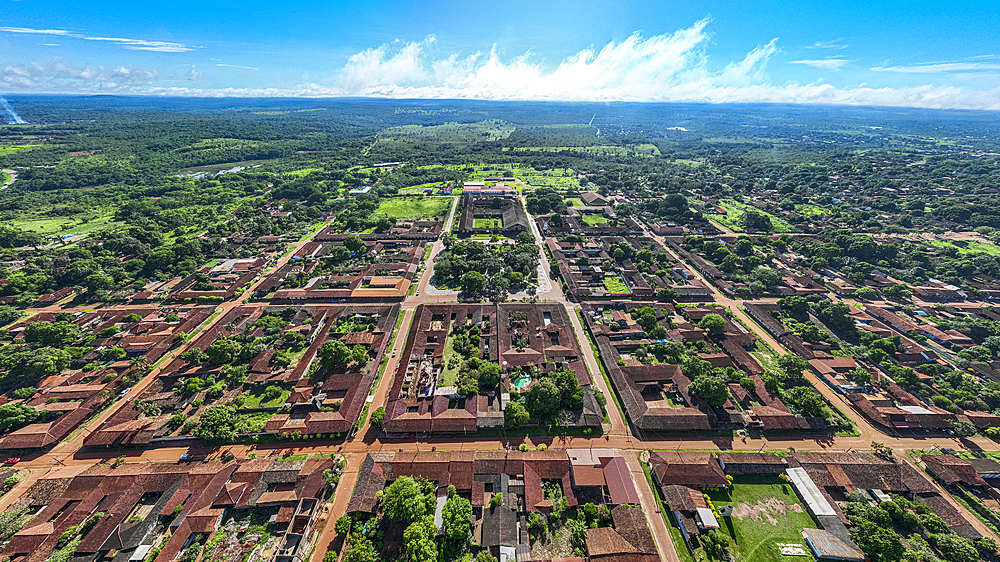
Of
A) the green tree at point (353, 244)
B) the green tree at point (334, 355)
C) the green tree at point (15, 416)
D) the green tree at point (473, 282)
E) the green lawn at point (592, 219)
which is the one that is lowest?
the green tree at point (15, 416)

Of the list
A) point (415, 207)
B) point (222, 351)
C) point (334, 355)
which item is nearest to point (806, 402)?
point (334, 355)

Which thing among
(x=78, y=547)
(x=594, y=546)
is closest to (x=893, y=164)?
(x=594, y=546)

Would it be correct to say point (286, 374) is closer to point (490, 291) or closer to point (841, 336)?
point (490, 291)

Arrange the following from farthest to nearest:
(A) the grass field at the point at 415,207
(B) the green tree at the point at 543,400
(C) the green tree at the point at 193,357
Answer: (A) the grass field at the point at 415,207 → (C) the green tree at the point at 193,357 → (B) the green tree at the point at 543,400

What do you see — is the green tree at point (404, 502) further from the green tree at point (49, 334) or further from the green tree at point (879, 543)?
the green tree at point (49, 334)

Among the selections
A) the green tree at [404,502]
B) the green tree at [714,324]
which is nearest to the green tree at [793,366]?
the green tree at [714,324]

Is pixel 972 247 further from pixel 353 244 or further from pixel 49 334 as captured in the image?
pixel 49 334

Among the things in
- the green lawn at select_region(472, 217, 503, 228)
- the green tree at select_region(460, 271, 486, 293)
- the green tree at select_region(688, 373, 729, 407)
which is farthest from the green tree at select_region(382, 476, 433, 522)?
the green lawn at select_region(472, 217, 503, 228)
